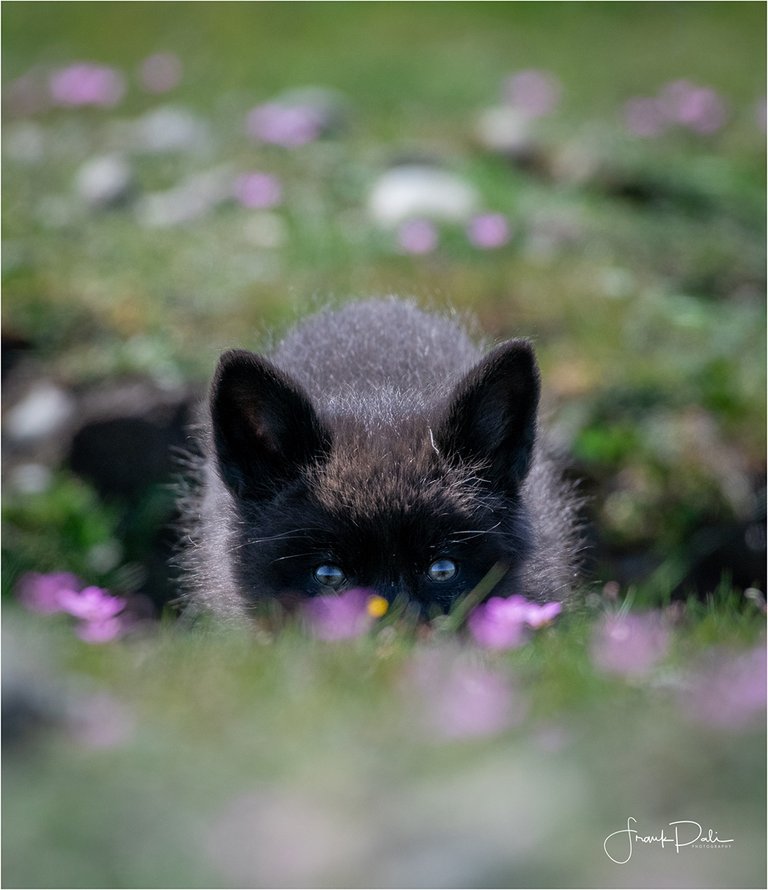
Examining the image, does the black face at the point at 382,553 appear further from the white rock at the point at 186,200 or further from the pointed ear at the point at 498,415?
the white rock at the point at 186,200

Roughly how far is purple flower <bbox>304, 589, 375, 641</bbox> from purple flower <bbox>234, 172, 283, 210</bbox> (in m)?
6.76

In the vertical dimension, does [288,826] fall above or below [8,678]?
below

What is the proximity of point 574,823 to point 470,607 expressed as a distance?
2069 mm

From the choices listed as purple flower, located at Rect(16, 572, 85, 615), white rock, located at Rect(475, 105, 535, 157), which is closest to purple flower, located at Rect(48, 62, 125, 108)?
white rock, located at Rect(475, 105, 535, 157)

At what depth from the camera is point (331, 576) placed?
4742mm

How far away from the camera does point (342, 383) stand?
6266mm

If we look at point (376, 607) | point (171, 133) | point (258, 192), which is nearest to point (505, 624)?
point (376, 607)

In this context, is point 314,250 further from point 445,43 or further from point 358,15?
point 358,15

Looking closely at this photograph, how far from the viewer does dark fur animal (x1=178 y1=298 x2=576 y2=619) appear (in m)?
4.73

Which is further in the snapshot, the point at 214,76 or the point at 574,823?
the point at 214,76

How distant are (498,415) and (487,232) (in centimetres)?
505

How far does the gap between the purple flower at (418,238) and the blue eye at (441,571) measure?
550 cm

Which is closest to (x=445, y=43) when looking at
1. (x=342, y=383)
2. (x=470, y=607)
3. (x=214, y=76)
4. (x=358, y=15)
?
(x=358, y=15)

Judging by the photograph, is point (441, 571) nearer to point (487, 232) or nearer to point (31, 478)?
point (31, 478)
